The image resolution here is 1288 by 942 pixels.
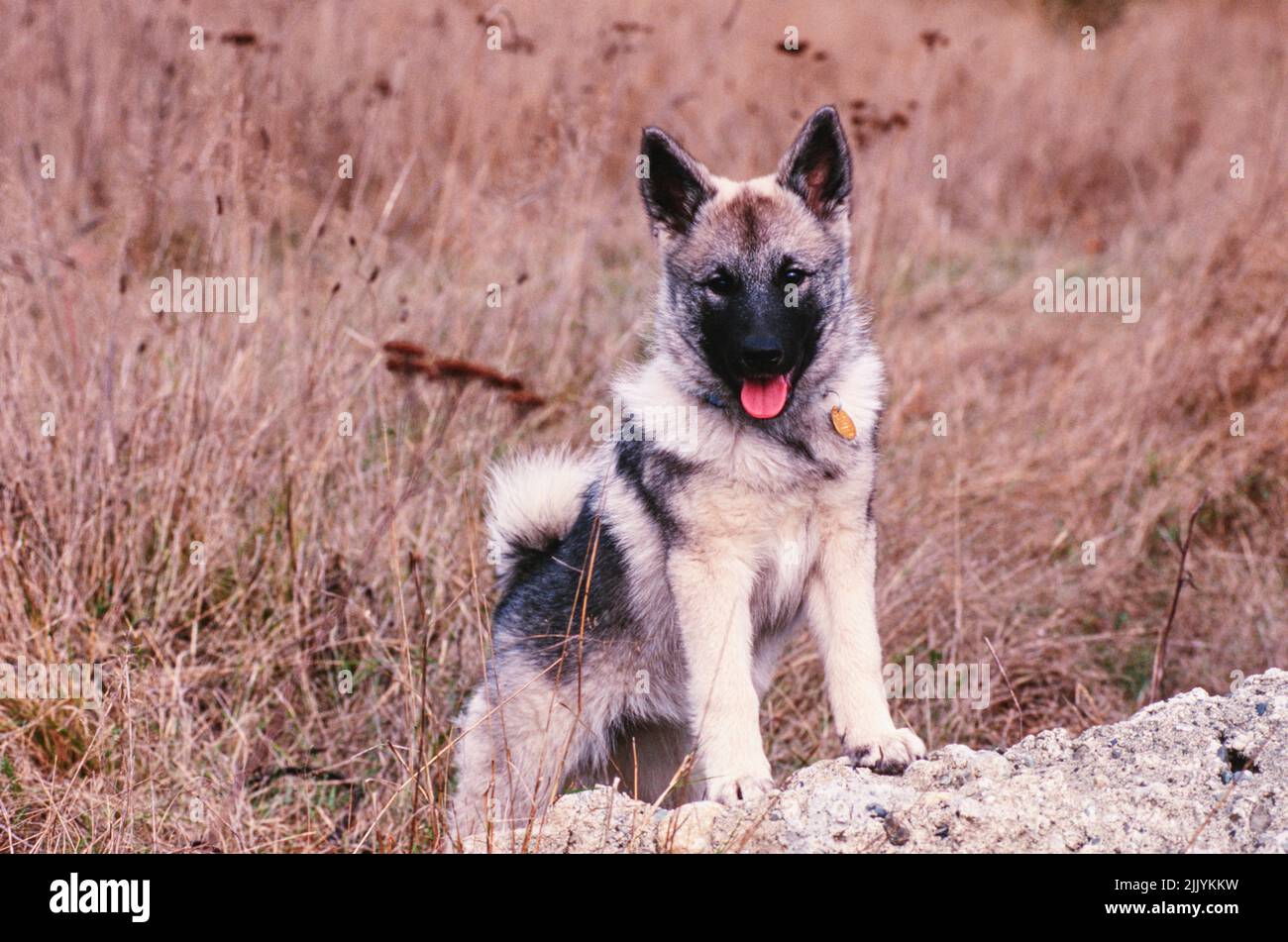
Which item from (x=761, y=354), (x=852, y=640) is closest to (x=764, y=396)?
(x=761, y=354)

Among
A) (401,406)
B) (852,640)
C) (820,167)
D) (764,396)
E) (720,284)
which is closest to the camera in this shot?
(852,640)

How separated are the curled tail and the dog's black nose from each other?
0.83m

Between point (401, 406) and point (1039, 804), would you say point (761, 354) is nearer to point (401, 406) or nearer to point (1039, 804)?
point (1039, 804)

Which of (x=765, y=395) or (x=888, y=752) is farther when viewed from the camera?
(x=765, y=395)

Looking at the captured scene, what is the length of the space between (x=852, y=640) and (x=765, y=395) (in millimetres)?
672

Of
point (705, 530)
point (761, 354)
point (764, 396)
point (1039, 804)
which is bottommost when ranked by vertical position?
point (1039, 804)

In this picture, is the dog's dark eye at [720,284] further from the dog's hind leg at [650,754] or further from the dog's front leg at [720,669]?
the dog's hind leg at [650,754]

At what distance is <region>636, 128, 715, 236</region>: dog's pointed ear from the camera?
3775mm

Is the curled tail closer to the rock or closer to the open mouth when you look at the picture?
the open mouth

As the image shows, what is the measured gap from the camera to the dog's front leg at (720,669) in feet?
10.7

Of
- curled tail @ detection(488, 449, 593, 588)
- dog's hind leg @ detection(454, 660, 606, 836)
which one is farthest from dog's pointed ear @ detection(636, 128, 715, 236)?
dog's hind leg @ detection(454, 660, 606, 836)

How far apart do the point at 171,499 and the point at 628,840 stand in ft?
7.39

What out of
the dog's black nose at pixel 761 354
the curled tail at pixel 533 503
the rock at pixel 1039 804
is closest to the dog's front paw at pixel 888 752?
the rock at pixel 1039 804

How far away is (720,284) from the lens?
369 cm
